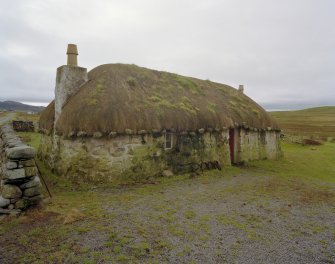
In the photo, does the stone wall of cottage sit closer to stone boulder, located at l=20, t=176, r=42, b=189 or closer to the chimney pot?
stone boulder, located at l=20, t=176, r=42, b=189

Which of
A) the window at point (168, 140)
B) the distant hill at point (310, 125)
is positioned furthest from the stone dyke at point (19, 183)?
the distant hill at point (310, 125)

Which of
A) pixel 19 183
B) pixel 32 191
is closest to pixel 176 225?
pixel 32 191

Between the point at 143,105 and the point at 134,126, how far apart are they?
5.98 ft

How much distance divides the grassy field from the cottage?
121cm

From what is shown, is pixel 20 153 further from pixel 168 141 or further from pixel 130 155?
pixel 168 141

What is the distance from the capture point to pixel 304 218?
382 inches

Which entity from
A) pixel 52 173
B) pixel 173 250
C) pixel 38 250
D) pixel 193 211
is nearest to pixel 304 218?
pixel 193 211

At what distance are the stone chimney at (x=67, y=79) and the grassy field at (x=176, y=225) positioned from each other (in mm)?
3794

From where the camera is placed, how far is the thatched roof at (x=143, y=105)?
1300 centimetres

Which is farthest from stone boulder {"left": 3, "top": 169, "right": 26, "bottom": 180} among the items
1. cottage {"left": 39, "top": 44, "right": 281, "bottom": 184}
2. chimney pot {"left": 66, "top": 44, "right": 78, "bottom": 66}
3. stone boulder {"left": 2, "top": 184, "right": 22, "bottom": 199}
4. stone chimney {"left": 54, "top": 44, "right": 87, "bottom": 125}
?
chimney pot {"left": 66, "top": 44, "right": 78, "bottom": 66}

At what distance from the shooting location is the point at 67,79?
14547 millimetres

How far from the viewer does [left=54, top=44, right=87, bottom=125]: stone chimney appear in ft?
47.0

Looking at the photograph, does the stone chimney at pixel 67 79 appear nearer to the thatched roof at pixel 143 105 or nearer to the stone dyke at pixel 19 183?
the thatched roof at pixel 143 105

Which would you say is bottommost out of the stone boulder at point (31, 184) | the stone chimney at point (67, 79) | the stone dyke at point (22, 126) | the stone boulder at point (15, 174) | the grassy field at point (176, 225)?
the grassy field at point (176, 225)
